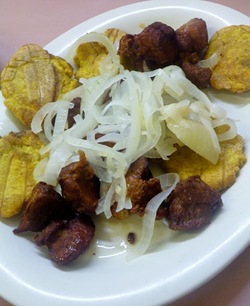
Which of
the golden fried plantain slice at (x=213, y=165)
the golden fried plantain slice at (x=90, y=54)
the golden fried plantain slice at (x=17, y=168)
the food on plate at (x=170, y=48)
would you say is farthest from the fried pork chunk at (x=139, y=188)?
the golden fried plantain slice at (x=90, y=54)

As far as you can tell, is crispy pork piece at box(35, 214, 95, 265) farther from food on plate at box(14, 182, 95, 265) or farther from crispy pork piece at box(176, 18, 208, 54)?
crispy pork piece at box(176, 18, 208, 54)

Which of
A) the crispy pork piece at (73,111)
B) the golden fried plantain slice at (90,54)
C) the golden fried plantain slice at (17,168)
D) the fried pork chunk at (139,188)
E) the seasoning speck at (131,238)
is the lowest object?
the seasoning speck at (131,238)

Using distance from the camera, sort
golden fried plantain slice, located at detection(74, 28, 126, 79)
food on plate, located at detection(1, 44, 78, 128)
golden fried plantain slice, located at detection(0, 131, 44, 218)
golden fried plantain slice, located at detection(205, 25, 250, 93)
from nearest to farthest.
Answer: golden fried plantain slice, located at detection(0, 131, 44, 218), golden fried plantain slice, located at detection(205, 25, 250, 93), food on plate, located at detection(1, 44, 78, 128), golden fried plantain slice, located at detection(74, 28, 126, 79)

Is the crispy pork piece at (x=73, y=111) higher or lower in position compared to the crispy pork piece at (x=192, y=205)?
higher

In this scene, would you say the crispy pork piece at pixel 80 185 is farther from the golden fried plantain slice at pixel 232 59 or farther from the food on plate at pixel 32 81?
the golden fried plantain slice at pixel 232 59

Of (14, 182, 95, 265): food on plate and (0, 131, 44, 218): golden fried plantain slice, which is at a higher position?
(0, 131, 44, 218): golden fried plantain slice

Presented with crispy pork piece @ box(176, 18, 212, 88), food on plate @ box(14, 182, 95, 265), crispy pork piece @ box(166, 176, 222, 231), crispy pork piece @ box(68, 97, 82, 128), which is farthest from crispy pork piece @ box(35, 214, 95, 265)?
crispy pork piece @ box(176, 18, 212, 88)

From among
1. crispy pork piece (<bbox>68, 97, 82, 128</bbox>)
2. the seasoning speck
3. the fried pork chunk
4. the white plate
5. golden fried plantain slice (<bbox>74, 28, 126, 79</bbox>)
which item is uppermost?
golden fried plantain slice (<bbox>74, 28, 126, 79</bbox>)

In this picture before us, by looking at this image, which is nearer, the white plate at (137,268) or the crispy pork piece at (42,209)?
the white plate at (137,268)
